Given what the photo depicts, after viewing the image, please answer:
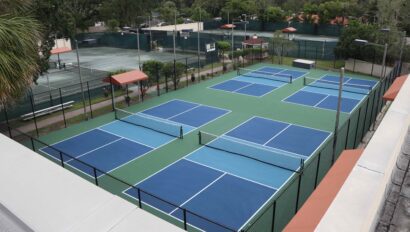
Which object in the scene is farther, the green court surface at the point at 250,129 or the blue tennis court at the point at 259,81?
the blue tennis court at the point at 259,81

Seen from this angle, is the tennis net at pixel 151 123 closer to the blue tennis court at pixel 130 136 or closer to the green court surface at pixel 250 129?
the blue tennis court at pixel 130 136

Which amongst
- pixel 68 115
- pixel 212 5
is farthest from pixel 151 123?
pixel 212 5

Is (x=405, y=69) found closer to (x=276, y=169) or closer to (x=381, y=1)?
(x=381, y=1)

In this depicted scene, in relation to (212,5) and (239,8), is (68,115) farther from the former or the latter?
(212,5)

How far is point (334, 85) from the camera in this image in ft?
95.9

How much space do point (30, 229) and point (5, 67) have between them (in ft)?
14.1

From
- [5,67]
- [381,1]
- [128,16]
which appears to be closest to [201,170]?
[5,67]

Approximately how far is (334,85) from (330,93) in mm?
2147

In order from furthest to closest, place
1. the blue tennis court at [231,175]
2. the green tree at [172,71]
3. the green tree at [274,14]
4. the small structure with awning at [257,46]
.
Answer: the green tree at [274,14] → the small structure with awning at [257,46] → the green tree at [172,71] → the blue tennis court at [231,175]

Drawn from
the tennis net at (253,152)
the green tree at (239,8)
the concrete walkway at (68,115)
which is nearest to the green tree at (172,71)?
the concrete walkway at (68,115)

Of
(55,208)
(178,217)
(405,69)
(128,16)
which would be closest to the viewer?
(55,208)

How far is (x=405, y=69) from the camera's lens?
104 ft

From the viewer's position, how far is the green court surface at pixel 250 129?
13.0 metres

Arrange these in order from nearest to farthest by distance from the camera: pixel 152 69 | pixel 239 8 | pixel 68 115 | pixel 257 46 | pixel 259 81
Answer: pixel 68 115, pixel 152 69, pixel 259 81, pixel 257 46, pixel 239 8
